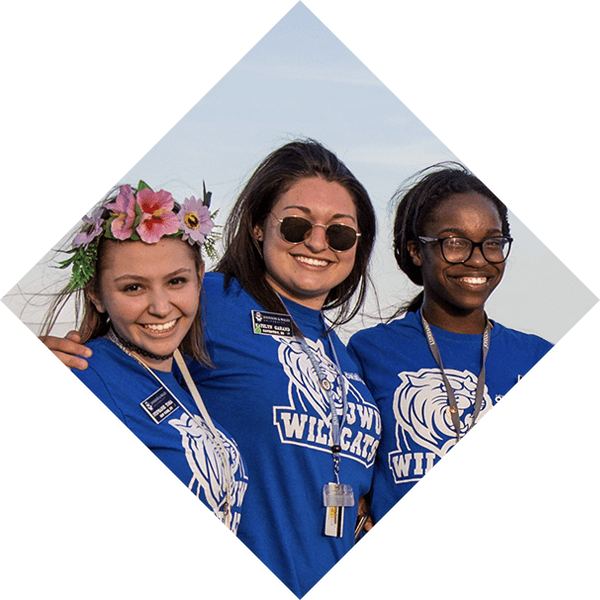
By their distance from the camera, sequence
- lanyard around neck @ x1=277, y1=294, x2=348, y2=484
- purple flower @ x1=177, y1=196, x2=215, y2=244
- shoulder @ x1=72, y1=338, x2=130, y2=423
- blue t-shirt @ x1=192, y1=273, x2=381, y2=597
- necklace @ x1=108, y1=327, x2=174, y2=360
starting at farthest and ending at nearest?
lanyard around neck @ x1=277, y1=294, x2=348, y2=484 → blue t-shirt @ x1=192, y1=273, x2=381, y2=597 → purple flower @ x1=177, y1=196, x2=215, y2=244 → necklace @ x1=108, y1=327, x2=174, y2=360 → shoulder @ x1=72, y1=338, x2=130, y2=423

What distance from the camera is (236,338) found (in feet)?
16.1

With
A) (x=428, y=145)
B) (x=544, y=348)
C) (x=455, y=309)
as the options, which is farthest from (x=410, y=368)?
(x=428, y=145)

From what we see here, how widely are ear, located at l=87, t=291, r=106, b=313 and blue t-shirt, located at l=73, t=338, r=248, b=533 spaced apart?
0.14m

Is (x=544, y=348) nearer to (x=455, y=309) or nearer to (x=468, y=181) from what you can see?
(x=455, y=309)

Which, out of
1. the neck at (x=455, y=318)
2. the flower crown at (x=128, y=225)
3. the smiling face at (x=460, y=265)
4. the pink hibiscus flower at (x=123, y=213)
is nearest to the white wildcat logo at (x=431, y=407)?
the neck at (x=455, y=318)

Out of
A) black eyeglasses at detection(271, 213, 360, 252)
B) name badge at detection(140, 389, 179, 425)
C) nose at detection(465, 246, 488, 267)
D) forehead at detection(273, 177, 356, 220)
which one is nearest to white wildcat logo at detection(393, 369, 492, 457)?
nose at detection(465, 246, 488, 267)

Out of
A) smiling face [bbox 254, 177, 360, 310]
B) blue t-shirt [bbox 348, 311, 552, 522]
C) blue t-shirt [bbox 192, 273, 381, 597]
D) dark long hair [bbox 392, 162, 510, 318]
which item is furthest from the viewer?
dark long hair [bbox 392, 162, 510, 318]

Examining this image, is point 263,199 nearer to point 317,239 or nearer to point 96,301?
point 317,239

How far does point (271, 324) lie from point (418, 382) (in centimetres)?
94

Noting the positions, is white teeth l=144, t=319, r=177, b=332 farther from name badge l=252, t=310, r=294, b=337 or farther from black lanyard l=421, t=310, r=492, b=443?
black lanyard l=421, t=310, r=492, b=443

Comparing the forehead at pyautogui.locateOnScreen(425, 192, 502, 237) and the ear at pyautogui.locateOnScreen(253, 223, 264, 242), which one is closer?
the ear at pyautogui.locateOnScreen(253, 223, 264, 242)

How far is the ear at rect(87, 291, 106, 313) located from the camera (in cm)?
448

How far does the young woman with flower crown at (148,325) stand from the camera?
4375mm

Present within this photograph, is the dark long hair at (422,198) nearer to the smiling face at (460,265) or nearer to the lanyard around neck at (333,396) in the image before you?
the smiling face at (460,265)
